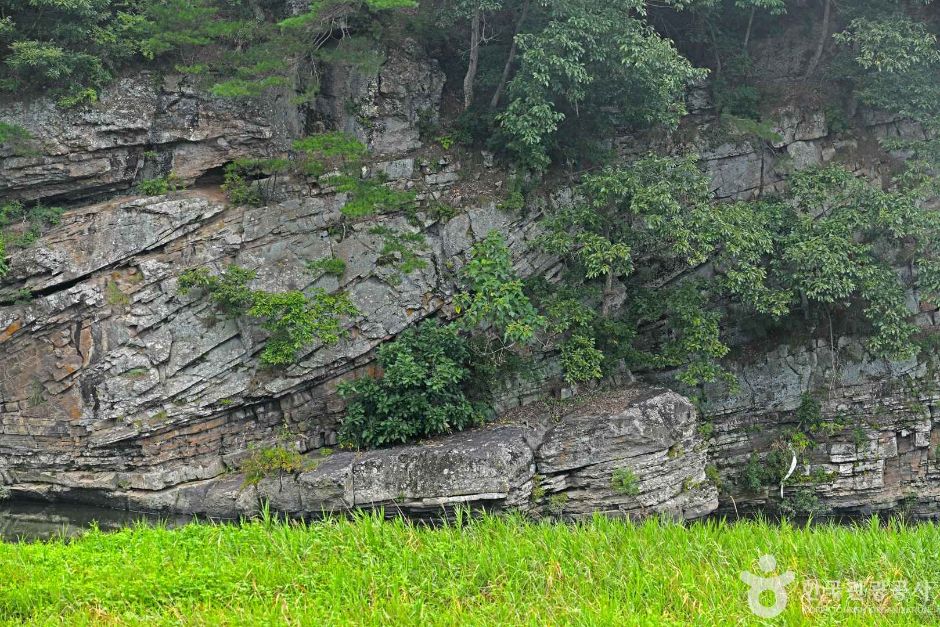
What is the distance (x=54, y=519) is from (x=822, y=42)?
610 inches

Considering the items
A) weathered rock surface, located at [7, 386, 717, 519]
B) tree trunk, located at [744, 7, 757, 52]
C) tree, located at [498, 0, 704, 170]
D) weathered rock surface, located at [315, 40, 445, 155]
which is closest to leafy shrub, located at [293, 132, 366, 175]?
weathered rock surface, located at [315, 40, 445, 155]

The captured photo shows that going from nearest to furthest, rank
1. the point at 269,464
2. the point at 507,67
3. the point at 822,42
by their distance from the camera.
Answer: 1. the point at 269,464
2. the point at 507,67
3. the point at 822,42

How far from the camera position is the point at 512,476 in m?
10.6

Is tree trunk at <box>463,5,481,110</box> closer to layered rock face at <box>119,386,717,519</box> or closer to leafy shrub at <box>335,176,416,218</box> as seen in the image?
leafy shrub at <box>335,176,416,218</box>

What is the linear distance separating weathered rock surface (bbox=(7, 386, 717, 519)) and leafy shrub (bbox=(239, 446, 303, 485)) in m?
0.14

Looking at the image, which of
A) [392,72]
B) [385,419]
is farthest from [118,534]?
[392,72]

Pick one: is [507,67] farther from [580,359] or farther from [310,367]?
[310,367]

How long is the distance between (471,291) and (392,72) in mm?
4290

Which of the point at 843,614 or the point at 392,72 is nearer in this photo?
the point at 843,614

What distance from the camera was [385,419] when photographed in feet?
38.1

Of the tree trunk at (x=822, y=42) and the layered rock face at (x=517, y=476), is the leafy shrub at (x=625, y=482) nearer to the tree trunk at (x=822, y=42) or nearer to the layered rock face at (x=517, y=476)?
the layered rock face at (x=517, y=476)

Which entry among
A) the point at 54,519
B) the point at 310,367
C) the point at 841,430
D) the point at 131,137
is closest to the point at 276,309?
the point at 310,367

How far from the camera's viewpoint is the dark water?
11.4m

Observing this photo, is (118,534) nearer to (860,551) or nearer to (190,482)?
(190,482)
